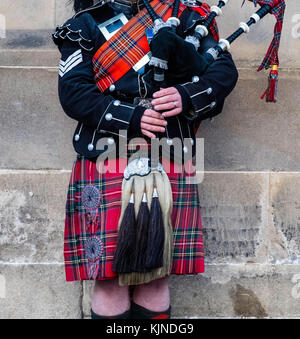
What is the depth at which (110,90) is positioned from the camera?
1.94m

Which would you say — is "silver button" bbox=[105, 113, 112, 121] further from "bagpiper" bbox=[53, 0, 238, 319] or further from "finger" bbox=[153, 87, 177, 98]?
"finger" bbox=[153, 87, 177, 98]

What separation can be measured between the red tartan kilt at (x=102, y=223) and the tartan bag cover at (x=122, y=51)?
0.35 metres

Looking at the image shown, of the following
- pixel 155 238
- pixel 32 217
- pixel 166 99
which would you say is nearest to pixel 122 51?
pixel 166 99

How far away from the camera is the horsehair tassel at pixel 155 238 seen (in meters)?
1.83

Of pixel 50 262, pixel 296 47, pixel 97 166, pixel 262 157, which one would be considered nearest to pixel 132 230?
pixel 97 166

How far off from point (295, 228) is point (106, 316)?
1.16 meters

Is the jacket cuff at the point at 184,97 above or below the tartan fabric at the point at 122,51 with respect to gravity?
below

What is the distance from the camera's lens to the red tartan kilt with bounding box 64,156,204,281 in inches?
76.7

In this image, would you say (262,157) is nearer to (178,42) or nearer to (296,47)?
(296,47)

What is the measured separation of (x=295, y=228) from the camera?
2.63m

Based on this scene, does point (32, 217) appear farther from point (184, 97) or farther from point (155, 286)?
point (184, 97)

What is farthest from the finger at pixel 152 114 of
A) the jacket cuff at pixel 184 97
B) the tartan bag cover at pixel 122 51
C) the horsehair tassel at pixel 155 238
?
the horsehair tassel at pixel 155 238

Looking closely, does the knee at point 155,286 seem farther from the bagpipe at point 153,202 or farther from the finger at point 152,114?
the finger at point 152,114

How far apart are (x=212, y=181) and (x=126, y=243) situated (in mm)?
910
